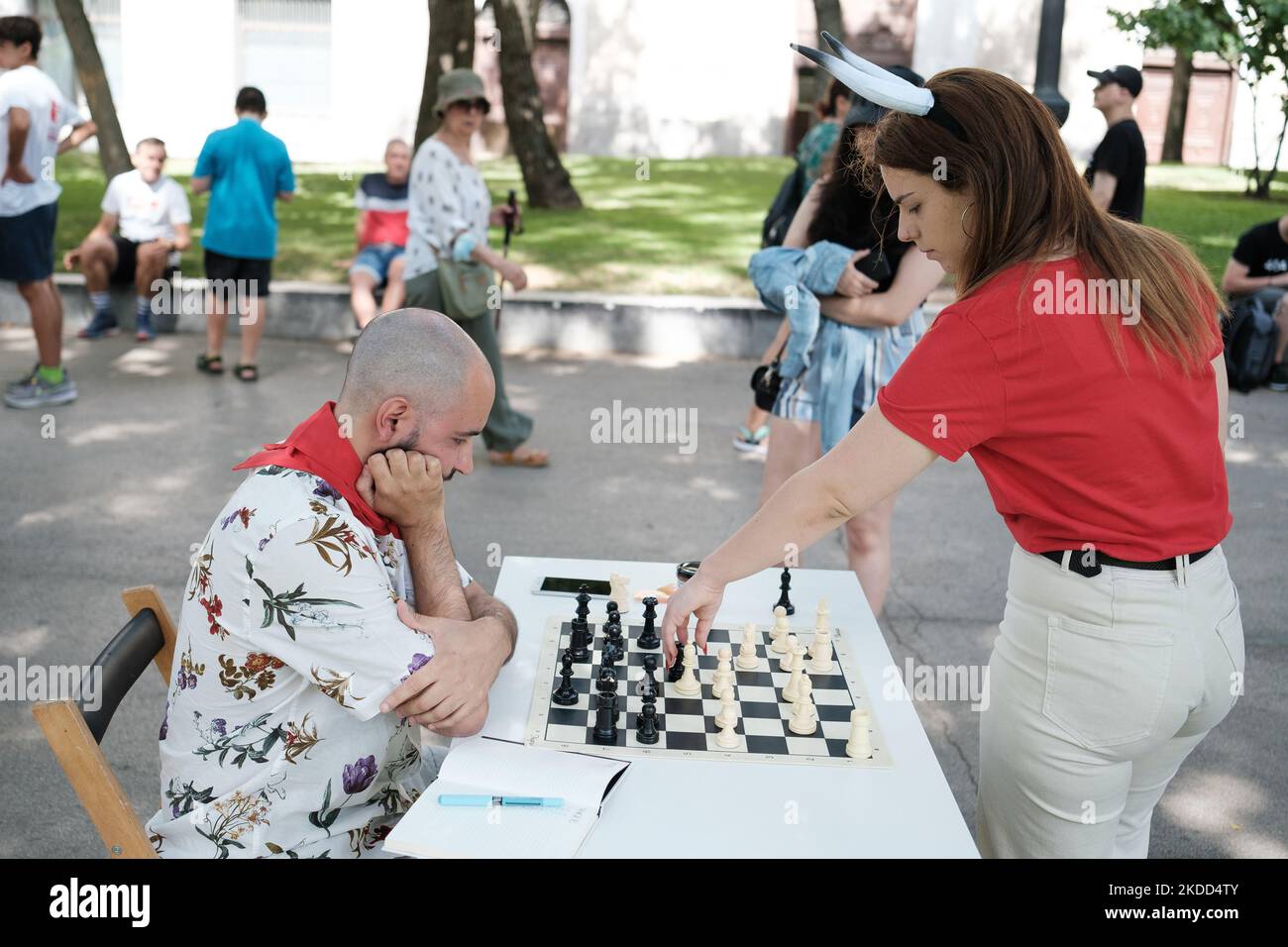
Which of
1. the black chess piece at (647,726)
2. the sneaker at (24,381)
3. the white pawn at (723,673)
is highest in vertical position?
the white pawn at (723,673)

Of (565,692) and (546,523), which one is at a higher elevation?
(565,692)

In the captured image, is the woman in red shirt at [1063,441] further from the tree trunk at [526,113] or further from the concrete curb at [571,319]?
the tree trunk at [526,113]

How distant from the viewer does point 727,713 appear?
225 cm

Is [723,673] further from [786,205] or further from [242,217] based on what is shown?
[242,217]

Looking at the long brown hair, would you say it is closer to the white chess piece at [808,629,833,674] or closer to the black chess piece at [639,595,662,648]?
the white chess piece at [808,629,833,674]

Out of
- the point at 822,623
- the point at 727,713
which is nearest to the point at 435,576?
the point at 727,713

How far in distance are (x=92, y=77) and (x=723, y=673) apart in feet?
31.2

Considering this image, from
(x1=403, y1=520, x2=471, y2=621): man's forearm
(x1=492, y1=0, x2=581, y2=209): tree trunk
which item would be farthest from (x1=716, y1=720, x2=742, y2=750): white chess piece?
(x1=492, y1=0, x2=581, y2=209): tree trunk

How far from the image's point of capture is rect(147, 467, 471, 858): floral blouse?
2.00 meters

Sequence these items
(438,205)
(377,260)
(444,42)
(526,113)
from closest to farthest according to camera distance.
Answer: (438,205) → (377,260) → (444,42) → (526,113)

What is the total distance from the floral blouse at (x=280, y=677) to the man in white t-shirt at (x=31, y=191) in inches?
217

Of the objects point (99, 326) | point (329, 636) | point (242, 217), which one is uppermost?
point (242, 217)

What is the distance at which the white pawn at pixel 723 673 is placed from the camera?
2.37m

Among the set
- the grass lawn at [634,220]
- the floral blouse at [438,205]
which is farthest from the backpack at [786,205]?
the grass lawn at [634,220]
